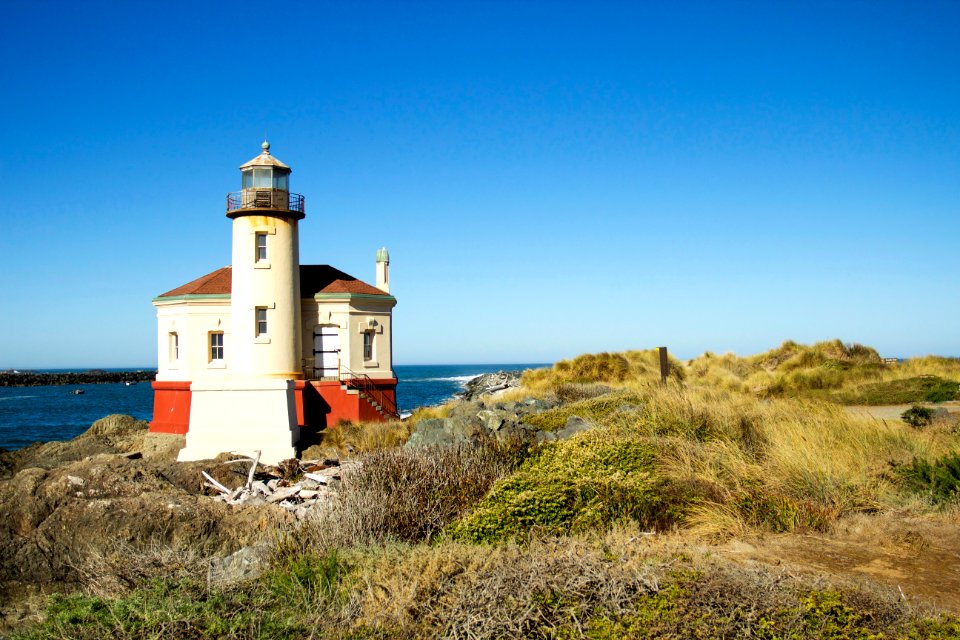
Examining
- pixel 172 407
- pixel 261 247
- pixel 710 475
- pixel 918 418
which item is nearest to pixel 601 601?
pixel 710 475

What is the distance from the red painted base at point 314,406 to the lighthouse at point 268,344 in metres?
0.03

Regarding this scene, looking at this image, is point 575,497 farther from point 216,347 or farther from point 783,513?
point 216,347

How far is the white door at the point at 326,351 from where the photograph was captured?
25703 millimetres

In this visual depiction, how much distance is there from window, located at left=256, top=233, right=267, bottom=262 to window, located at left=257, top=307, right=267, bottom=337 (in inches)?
62.7

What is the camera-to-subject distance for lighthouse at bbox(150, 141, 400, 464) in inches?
834

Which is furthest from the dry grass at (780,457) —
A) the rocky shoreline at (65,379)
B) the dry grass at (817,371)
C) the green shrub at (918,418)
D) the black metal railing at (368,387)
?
the rocky shoreline at (65,379)

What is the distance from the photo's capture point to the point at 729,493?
8.41 meters

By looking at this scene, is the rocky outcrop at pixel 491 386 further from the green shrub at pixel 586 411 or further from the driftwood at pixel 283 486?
the green shrub at pixel 586 411

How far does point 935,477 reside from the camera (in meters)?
8.86

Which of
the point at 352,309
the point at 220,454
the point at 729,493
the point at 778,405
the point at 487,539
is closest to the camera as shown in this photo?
the point at 487,539

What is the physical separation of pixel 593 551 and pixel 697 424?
6.52 metres

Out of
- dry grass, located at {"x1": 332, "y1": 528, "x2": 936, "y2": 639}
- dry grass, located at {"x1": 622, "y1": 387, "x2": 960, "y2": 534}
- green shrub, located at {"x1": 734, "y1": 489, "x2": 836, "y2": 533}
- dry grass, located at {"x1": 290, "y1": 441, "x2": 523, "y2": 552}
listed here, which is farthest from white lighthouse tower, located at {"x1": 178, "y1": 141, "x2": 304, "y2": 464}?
dry grass, located at {"x1": 332, "y1": 528, "x2": 936, "y2": 639}

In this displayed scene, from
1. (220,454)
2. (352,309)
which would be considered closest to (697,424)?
(220,454)

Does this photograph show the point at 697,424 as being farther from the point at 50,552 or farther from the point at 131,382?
the point at 131,382
